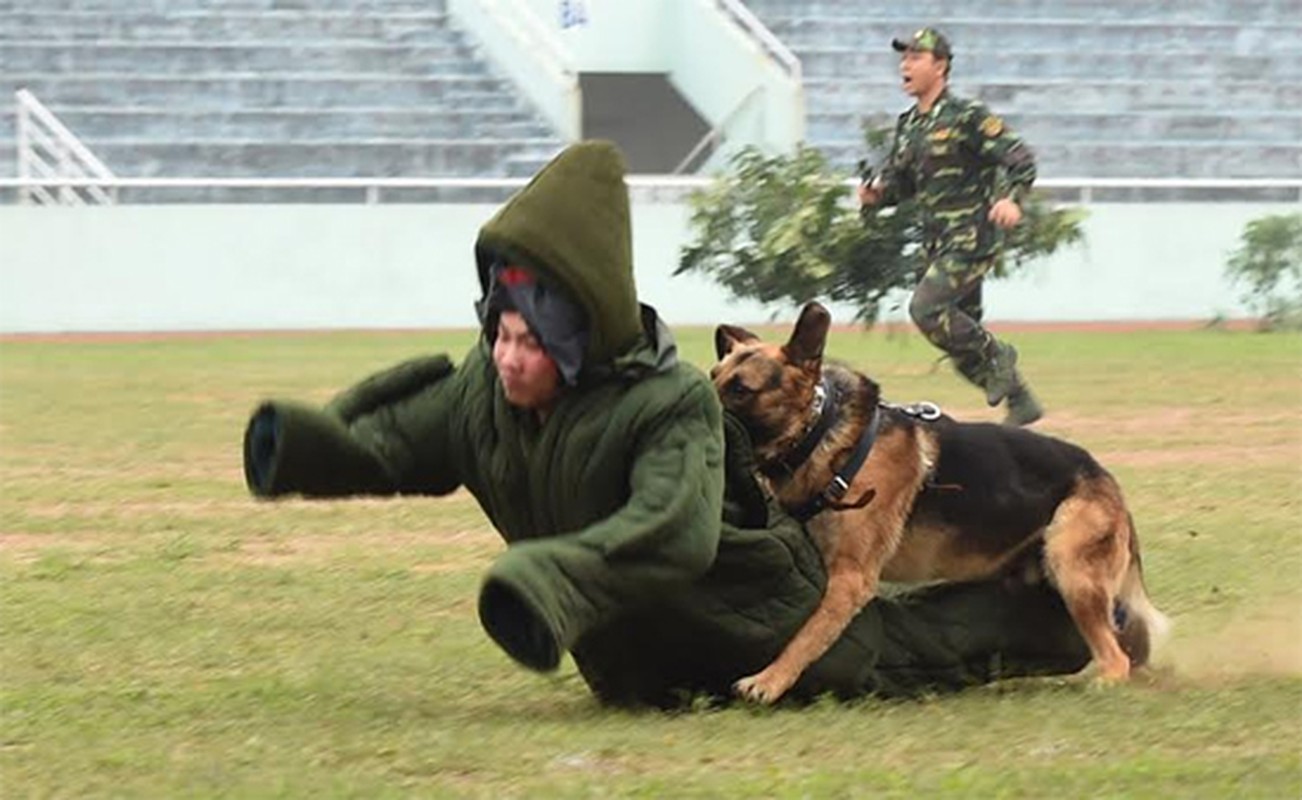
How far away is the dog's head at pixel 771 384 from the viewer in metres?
5.96

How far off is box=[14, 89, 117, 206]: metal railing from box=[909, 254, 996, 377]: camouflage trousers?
1605 cm

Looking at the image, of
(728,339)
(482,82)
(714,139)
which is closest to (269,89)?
(482,82)

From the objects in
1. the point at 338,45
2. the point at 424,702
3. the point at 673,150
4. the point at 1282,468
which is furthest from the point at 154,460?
the point at 673,150

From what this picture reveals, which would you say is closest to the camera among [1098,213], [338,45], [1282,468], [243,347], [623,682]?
Result: [623,682]

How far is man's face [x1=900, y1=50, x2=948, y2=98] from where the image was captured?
11109 millimetres

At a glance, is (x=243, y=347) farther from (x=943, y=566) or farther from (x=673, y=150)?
(x=943, y=566)

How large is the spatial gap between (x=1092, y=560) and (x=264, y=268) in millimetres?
20336

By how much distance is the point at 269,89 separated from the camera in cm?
3125

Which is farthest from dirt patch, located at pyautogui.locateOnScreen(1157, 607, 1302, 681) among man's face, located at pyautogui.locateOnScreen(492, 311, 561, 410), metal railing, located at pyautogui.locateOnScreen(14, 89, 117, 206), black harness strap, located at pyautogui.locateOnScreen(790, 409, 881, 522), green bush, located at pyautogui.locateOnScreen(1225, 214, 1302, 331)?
metal railing, located at pyautogui.locateOnScreen(14, 89, 117, 206)

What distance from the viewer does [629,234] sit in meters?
5.51

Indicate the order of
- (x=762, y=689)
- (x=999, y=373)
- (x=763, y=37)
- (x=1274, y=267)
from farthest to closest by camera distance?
1. (x=763, y=37)
2. (x=1274, y=267)
3. (x=999, y=373)
4. (x=762, y=689)

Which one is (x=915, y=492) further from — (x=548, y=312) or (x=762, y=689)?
(x=548, y=312)

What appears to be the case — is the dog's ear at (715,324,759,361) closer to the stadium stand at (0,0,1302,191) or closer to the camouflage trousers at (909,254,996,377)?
the camouflage trousers at (909,254,996,377)

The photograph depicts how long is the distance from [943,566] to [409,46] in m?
26.6
